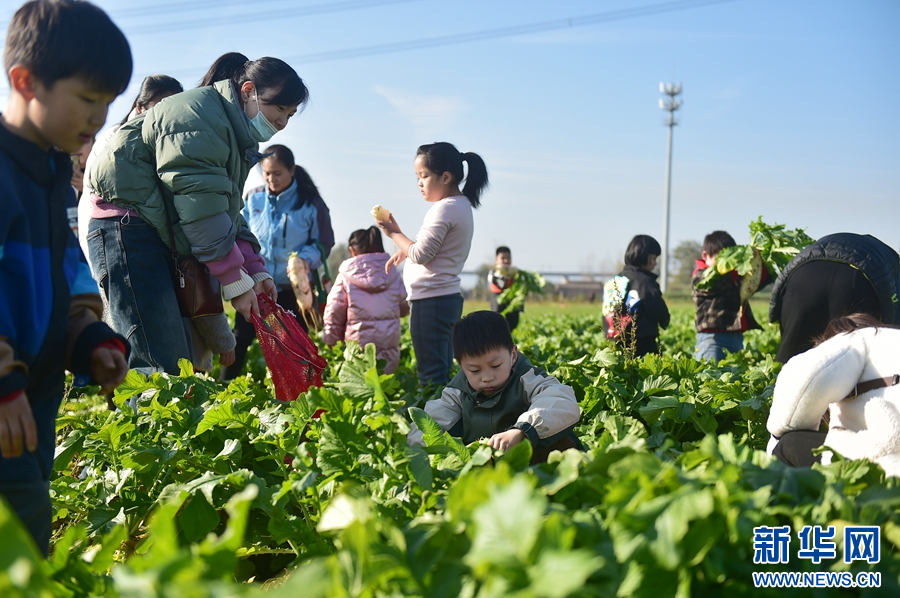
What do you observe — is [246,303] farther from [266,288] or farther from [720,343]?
[720,343]

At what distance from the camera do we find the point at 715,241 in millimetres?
6504

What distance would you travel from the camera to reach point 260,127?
3547mm

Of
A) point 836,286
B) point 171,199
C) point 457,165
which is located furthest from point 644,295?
point 171,199

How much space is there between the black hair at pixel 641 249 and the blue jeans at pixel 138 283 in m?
3.93

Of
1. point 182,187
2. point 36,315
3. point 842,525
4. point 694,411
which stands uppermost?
point 182,187

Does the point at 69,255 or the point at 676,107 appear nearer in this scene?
the point at 69,255

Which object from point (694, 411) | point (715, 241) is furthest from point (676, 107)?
point (694, 411)

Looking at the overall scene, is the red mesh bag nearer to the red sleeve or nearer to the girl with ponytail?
the girl with ponytail

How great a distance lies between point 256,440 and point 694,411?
1.96 meters

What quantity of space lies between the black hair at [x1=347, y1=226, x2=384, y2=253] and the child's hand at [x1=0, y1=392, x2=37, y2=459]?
14.5 ft

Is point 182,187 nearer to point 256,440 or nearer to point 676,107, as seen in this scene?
point 256,440

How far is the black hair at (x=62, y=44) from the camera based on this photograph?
1721mm

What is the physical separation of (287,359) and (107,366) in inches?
56.1

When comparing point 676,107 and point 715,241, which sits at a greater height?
point 676,107
